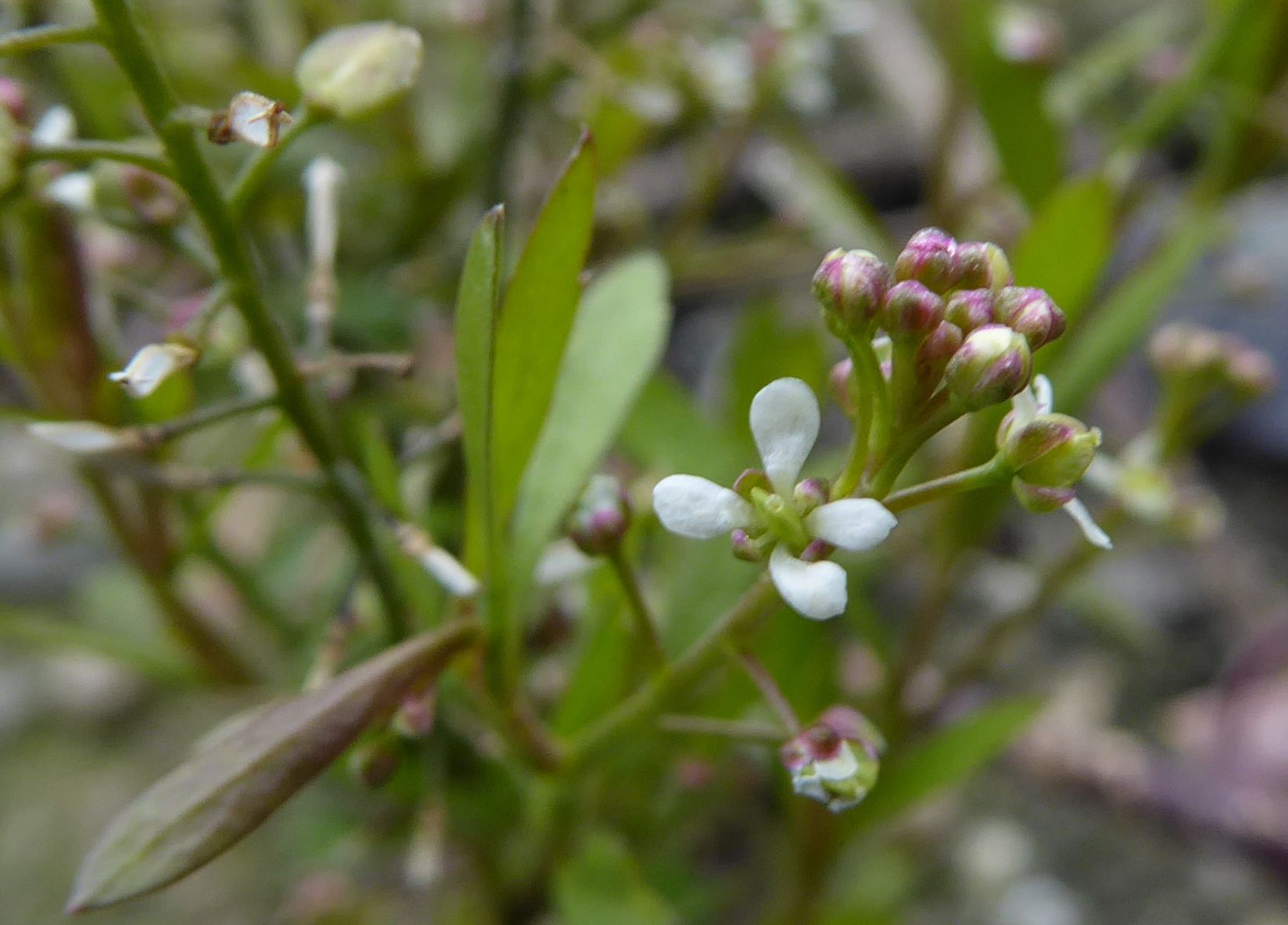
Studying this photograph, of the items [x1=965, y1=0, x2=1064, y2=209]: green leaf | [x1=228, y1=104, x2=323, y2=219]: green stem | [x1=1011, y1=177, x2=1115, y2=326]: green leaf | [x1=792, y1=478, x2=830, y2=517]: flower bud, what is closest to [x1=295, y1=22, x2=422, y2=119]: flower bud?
[x1=228, y1=104, x2=323, y2=219]: green stem

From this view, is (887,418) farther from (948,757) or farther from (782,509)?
(948,757)

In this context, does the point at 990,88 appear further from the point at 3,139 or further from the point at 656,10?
the point at 3,139

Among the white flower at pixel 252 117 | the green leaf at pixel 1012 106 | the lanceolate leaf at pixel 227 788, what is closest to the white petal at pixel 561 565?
the lanceolate leaf at pixel 227 788

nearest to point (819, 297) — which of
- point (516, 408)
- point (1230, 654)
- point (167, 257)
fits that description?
point (516, 408)

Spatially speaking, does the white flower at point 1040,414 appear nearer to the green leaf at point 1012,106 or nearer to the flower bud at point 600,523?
the flower bud at point 600,523

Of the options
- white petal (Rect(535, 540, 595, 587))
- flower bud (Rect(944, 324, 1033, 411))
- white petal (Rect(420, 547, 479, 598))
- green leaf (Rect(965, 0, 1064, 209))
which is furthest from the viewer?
green leaf (Rect(965, 0, 1064, 209))

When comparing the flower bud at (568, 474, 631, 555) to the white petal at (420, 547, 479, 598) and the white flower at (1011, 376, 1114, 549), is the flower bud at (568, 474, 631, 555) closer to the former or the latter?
the white petal at (420, 547, 479, 598)
